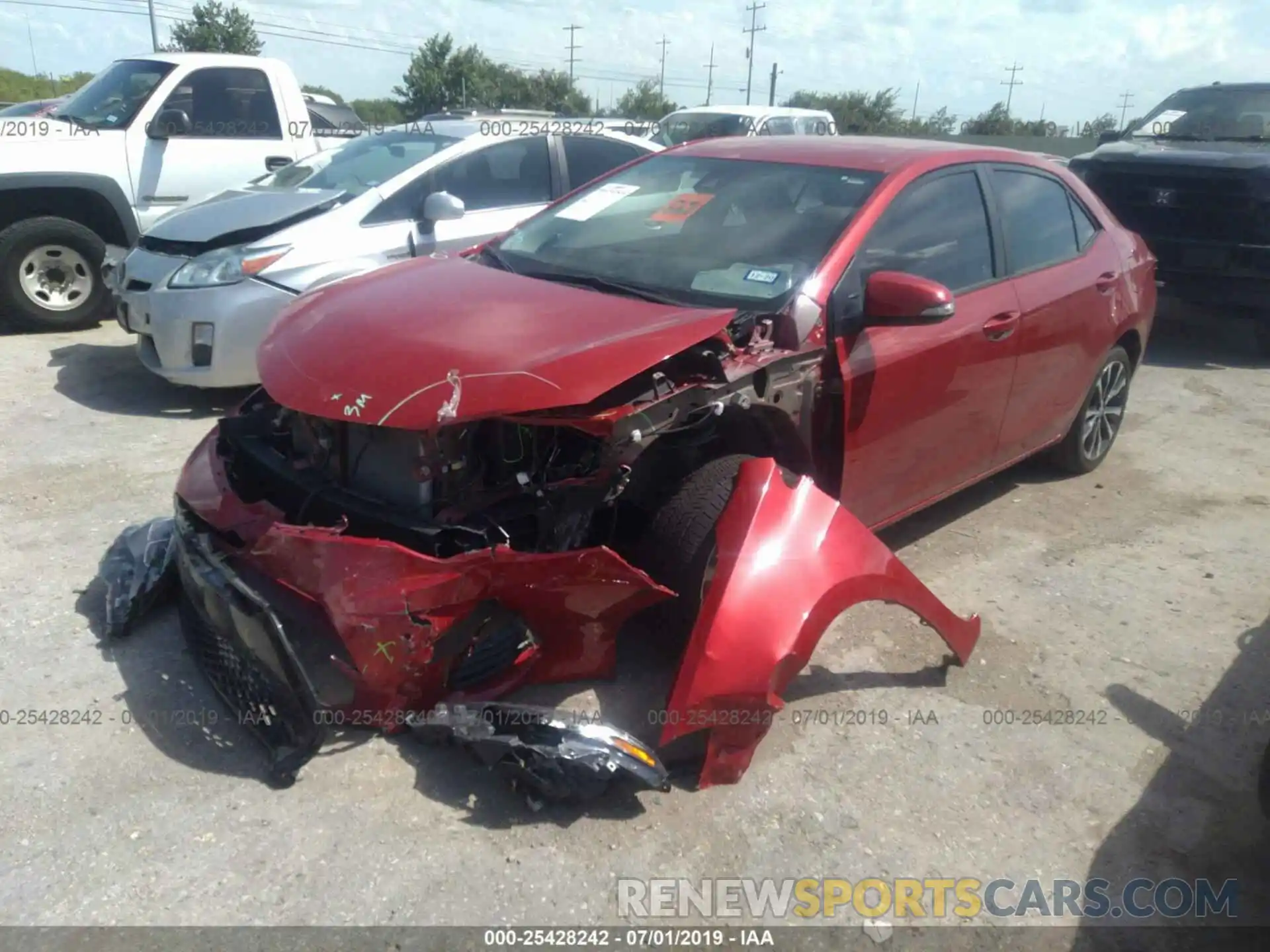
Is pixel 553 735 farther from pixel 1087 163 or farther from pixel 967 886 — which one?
pixel 1087 163

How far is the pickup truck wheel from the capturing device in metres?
7.28

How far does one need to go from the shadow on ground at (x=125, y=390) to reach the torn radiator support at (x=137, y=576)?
7.16 feet

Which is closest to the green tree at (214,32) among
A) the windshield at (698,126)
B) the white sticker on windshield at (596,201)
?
the windshield at (698,126)

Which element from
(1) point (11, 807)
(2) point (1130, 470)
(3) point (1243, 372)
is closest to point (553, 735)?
(1) point (11, 807)

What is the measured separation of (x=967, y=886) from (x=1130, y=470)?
3.86 m

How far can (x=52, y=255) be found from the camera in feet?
24.5

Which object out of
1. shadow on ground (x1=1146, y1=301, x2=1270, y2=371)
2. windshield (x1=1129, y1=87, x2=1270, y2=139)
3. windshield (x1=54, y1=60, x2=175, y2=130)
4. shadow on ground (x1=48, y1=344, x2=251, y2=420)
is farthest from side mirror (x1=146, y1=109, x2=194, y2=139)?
windshield (x1=1129, y1=87, x2=1270, y2=139)

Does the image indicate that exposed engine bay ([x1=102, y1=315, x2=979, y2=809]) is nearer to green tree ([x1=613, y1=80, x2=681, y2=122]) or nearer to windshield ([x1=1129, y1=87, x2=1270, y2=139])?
windshield ([x1=1129, y1=87, x2=1270, y2=139])

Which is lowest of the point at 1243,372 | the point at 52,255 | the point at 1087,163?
the point at 1243,372

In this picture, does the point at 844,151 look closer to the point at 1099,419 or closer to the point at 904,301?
the point at 904,301

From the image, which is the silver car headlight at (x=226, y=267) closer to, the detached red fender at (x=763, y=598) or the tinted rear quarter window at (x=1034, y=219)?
the detached red fender at (x=763, y=598)

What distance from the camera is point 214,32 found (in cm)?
3153

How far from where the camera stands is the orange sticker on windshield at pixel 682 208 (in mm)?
→ 4051

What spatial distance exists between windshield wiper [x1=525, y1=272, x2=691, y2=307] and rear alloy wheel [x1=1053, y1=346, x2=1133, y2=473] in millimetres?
2710
